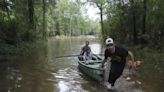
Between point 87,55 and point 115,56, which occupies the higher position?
point 115,56

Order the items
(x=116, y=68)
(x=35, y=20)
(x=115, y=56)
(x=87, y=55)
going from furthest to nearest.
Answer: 1. (x=35, y=20)
2. (x=87, y=55)
3. (x=116, y=68)
4. (x=115, y=56)

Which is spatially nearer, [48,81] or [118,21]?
[48,81]

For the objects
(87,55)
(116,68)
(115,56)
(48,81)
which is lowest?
(48,81)

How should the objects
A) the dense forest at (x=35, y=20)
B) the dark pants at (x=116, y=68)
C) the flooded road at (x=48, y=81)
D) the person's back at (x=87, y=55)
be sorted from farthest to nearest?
the dense forest at (x=35, y=20), the person's back at (x=87, y=55), the flooded road at (x=48, y=81), the dark pants at (x=116, y=68)

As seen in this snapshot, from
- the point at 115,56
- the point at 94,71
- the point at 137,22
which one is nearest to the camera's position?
the point at 115,56

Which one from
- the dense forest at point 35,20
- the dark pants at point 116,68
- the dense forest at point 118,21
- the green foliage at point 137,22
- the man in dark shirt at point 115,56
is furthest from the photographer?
the green foliage at point 137,22

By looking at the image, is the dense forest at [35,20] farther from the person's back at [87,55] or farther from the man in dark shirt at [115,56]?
the man in dark shirt at [115,56]

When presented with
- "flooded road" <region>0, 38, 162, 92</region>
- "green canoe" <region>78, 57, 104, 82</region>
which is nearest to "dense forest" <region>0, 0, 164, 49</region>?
"flooded road" <region>0, 38, 162, 92</region>

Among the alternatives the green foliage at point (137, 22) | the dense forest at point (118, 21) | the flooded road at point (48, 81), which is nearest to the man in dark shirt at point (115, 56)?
the flooded road at point (48, 81)

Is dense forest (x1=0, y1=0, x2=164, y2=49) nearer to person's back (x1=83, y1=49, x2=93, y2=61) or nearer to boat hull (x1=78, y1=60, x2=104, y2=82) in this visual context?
person's back (x1=83, y1=49, x2=93, y2=61)

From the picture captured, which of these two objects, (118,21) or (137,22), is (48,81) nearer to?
(137,22)

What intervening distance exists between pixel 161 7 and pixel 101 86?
53.6ft

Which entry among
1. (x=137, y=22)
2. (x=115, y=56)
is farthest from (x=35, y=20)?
(x=115, y=56)

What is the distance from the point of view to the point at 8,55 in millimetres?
22234
